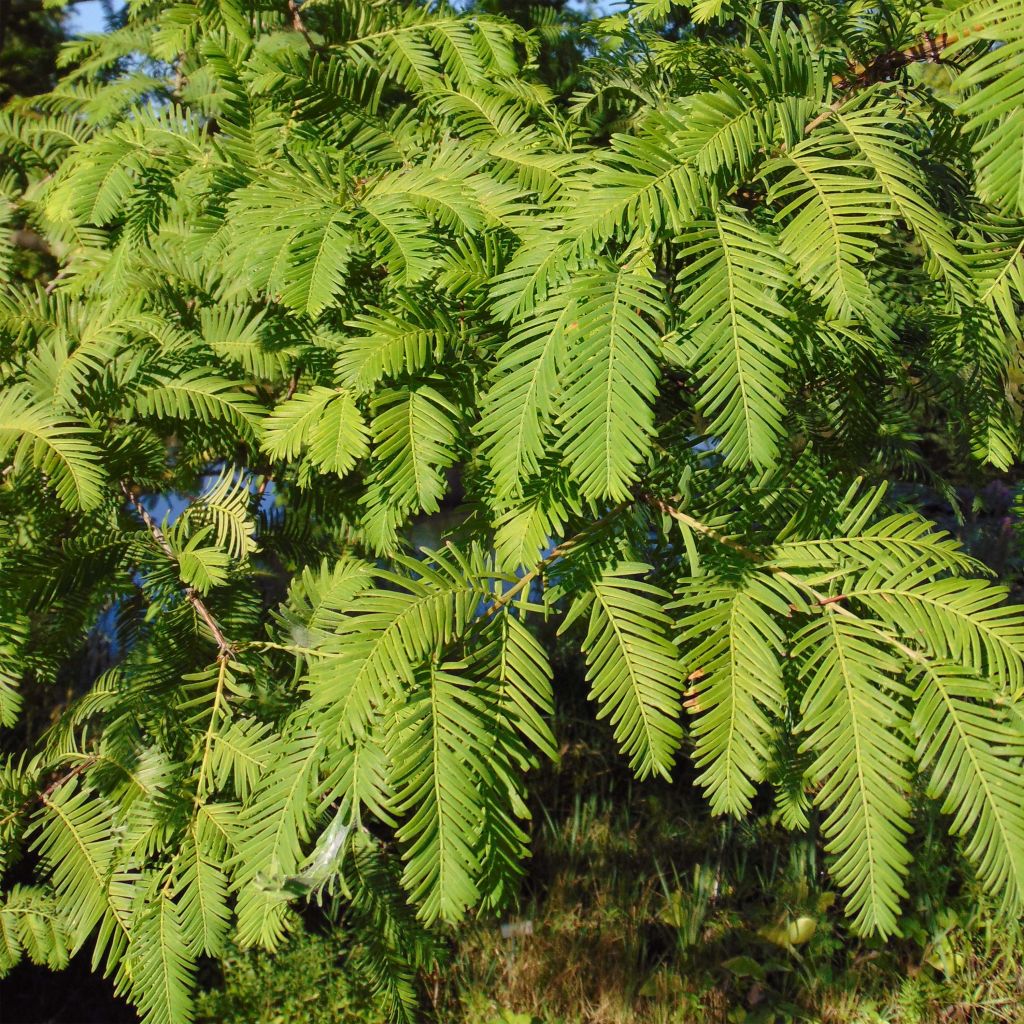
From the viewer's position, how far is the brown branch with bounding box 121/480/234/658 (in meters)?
1.04

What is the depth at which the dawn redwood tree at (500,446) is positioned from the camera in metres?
0.71

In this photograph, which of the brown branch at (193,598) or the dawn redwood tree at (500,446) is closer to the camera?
the dawn redwood tree at (500,446)

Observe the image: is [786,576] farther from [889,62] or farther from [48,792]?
[48,792]

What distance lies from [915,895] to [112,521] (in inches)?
73.6

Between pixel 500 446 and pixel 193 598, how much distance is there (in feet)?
1.73

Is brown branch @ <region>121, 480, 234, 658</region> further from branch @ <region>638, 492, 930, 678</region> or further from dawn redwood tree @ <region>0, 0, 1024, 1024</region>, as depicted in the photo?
branch @ <region>638, 492, 930, 678</region>

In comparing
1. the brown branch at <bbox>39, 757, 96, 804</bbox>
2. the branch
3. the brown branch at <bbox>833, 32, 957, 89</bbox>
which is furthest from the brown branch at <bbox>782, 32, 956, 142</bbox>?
the brown branch at <bbox>39, 757, 96, 804</bbox>

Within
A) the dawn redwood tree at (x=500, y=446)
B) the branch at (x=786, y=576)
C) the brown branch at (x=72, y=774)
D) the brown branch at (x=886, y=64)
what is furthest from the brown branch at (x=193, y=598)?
the brown branch at (x=886, y=64)

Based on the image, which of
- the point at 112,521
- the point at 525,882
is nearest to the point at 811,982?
the point at 525,882

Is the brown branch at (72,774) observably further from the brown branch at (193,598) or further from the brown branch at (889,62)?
the brown branch at (889,62)

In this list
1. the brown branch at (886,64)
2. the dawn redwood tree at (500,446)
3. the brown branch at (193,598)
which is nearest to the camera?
the dawn redwood tree at (500,446)

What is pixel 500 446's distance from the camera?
0.76m

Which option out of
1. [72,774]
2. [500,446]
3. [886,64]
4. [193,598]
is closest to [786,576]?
[500,446]

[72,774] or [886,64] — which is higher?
[886,64]
